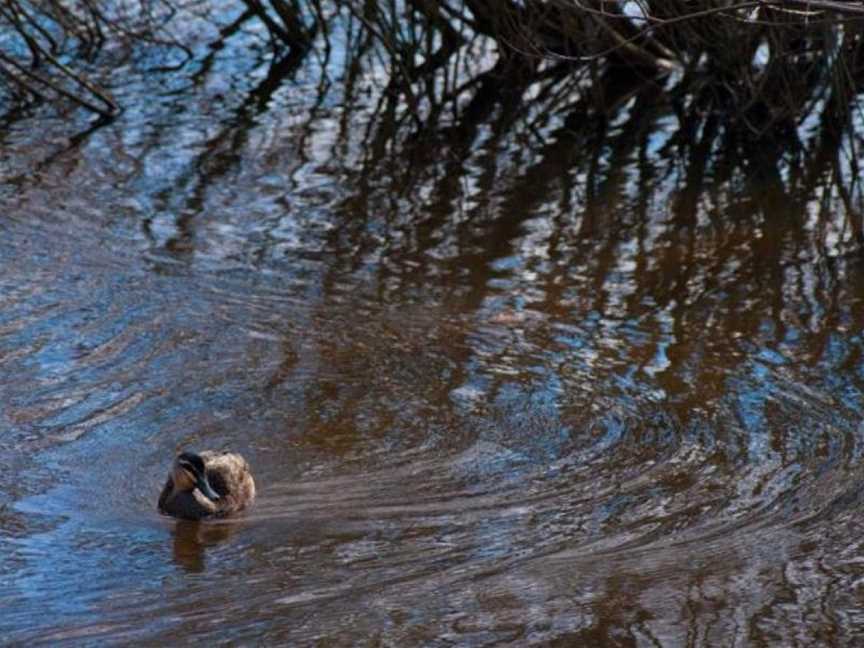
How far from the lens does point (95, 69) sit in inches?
642

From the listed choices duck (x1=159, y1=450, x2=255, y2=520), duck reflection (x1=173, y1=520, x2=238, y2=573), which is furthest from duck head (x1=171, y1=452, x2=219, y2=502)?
duck reflection (x1=173, y1=520, x2=238, y2=573)

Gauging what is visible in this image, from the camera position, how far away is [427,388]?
26.5 ft

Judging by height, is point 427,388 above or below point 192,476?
above

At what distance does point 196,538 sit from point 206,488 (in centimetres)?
19

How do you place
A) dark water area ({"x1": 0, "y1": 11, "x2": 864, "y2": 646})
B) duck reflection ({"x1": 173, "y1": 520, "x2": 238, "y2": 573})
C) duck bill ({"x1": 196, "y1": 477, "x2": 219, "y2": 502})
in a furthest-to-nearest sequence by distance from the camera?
duck bill ({"x1": 196, "y1": 477, "x2": 219, "y2": 502}) → duck reflection ({"x1": 173, "y1": 520, "x2": 238, "y2": 573}) → dark water area ({"x1": 0, "y1": 11, "x2": 864, "y2": 646})

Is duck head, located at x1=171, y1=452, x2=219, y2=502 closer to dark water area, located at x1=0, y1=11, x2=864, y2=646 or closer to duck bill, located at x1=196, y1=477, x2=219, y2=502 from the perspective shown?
duck bill, located at x1=196, y1=477, x2=219, y2=502

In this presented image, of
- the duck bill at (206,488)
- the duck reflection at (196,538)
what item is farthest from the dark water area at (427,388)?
the duck bill at (206,488)

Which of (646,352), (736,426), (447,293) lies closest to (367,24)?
(447,293)

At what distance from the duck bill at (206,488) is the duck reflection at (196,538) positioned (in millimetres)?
132

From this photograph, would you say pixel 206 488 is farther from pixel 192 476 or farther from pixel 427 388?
pixel 427 388

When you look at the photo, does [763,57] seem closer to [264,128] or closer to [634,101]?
[634,101]

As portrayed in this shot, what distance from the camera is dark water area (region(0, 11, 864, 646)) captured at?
18.8 feet

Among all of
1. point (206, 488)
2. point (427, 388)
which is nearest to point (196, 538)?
point (206, 488)

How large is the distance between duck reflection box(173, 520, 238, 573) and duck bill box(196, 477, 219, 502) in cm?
13
